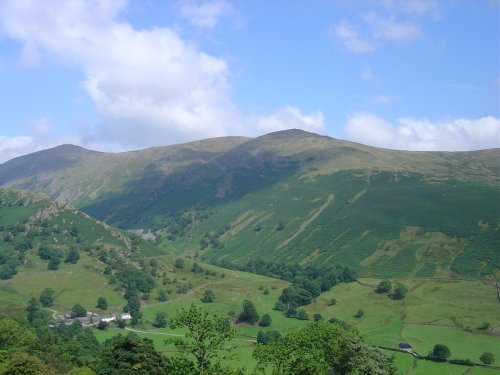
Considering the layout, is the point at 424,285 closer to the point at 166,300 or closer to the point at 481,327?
the point at 481,327

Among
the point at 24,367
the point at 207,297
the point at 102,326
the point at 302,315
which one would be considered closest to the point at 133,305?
the point at 102,326

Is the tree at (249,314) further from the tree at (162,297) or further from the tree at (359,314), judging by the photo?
the tree at (162,297)

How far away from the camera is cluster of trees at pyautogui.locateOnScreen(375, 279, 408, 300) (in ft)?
602

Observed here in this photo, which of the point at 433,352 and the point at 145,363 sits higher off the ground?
the point at 145,363

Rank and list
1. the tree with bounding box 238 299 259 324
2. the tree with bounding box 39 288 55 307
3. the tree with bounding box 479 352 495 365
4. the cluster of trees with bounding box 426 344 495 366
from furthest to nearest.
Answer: the tree with bounding box 39 288 55 307 < the tree with bounding box 238 299 259 324 < the cluster of trees with bounding box 426 344 495 366 < the tree with bounding box 479 352 495 365

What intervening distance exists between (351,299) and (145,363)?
11544 cm

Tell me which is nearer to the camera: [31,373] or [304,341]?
[304,341]

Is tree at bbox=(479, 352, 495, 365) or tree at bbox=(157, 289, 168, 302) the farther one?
tree at bbox=(157, 289, 168, 302)

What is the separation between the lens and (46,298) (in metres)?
178

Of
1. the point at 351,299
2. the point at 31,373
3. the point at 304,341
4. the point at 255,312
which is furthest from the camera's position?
the point at 351,299

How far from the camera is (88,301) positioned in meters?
185

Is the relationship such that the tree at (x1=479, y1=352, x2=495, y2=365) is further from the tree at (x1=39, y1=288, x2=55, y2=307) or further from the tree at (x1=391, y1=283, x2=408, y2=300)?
the tree at (x1=39, y1=288, x2=55, y2=307)

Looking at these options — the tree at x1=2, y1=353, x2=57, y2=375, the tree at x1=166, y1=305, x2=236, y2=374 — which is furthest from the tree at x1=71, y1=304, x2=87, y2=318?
the tree at x1=166, y1=305, x2=236, y2=374

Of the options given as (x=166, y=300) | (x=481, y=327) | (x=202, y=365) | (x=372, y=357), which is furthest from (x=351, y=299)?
(x=202, y=365)
